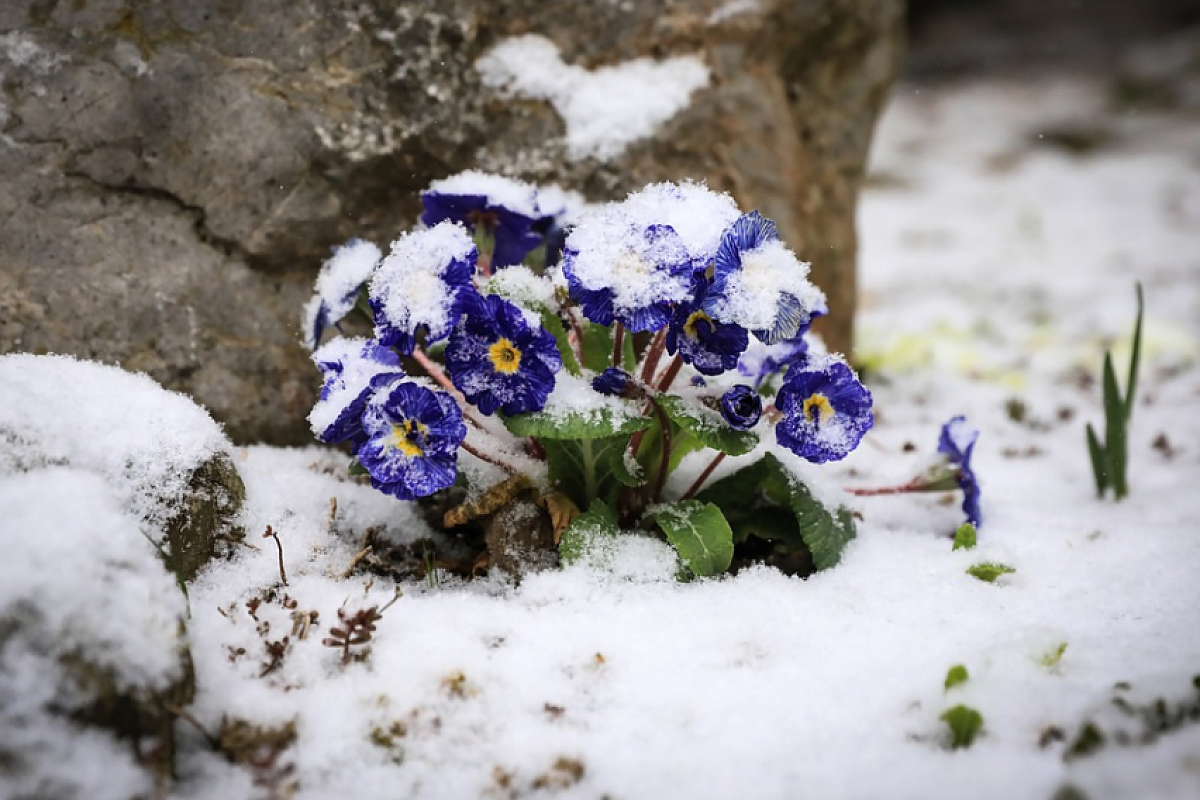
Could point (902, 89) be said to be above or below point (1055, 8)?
below

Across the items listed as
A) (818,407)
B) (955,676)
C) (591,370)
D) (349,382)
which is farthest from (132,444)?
(955,676)

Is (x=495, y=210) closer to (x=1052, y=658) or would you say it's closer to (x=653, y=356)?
(x=653, y=356)

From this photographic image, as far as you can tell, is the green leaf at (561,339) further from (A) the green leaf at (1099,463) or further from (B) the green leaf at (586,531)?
(A) the green leaf at (1099,463)

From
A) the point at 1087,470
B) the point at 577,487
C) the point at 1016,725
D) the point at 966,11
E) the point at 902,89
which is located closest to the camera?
the point at 1016,725

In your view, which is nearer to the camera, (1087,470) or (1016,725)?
(1016,725)

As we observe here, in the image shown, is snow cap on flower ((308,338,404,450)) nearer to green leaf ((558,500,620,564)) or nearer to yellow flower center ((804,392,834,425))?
green leaf ((558,500,620,564))

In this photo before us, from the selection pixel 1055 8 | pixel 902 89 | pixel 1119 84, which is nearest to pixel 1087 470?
pixel 1119 84

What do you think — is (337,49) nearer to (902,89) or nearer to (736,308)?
(736,308)
